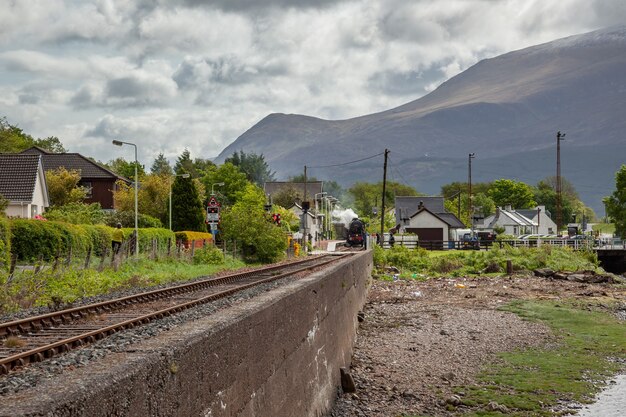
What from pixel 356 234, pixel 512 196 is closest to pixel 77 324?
pixel 356 234

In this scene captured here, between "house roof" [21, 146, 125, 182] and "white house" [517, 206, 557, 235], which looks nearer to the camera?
"house roof" [21, 146, 125, 182]

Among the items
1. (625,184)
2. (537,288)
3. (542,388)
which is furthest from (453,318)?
(625,184)

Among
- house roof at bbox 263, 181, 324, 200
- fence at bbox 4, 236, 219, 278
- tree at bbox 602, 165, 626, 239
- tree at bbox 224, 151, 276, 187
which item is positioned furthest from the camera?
tree at bbox 224, 151, 276, 187

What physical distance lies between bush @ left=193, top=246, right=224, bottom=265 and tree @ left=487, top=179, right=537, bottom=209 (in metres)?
145

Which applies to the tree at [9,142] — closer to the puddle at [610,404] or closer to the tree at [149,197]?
the tree at [149,197]

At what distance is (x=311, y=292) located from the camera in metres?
12.3

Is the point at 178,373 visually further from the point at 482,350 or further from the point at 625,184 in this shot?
the point at 625,184

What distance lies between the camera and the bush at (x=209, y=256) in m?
41.3

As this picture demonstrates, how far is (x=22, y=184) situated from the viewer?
2287 inches

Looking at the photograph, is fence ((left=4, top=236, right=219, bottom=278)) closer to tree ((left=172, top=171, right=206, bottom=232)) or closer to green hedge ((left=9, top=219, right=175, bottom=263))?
green hedge ((left=9, top=219, right=175, bottom=263))

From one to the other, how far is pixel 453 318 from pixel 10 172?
128 feet

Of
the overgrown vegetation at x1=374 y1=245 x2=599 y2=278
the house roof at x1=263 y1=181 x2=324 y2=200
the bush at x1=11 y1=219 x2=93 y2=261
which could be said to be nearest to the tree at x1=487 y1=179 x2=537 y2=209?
the house roof at x1=263 y1=181 x2=324 y2=200

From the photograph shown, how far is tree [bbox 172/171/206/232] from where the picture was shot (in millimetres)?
66062

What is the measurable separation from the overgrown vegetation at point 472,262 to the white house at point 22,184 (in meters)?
22.6
